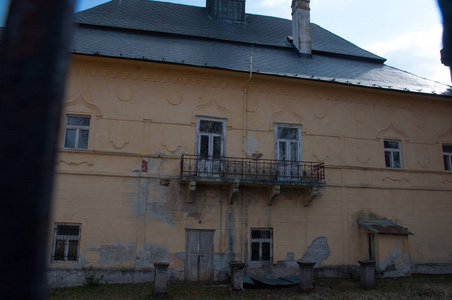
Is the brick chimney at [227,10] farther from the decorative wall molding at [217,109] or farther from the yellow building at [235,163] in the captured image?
the decorative wall molding at [217,109]

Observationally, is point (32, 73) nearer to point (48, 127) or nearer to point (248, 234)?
point (48, 127)

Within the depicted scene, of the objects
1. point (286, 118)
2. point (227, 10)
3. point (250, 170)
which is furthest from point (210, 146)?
point (227, 10)

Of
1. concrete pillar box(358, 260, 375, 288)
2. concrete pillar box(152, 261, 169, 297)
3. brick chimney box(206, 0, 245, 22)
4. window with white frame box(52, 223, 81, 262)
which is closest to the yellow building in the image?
window with white frame box(52, 223, 81, 262)

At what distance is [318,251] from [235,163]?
4509mm

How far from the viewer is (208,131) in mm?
13469

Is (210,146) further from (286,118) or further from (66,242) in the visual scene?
(66,242)

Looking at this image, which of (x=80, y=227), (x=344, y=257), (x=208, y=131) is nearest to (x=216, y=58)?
(x=208, y=131)

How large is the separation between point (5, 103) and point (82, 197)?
1158 centimetres

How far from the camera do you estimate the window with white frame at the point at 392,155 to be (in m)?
14.9

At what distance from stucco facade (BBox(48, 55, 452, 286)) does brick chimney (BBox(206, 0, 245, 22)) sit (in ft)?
21.0

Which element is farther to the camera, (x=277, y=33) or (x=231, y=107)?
(x=277, y=33)

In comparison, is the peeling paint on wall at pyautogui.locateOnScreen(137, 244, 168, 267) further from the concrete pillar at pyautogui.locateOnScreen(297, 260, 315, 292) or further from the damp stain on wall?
the concrete pillar at pyautogui.locateOnScreen(297, 260, 315, 292)

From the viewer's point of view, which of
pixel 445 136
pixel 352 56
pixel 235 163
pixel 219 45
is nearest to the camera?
pixel 235 163

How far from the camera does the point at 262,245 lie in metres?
13.0
